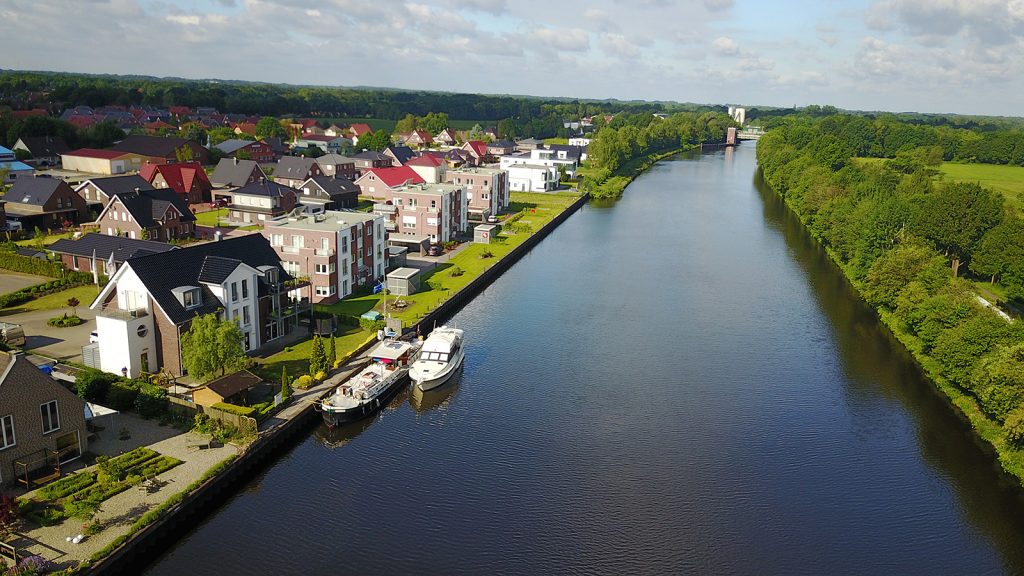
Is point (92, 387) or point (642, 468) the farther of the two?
point (92, 387)

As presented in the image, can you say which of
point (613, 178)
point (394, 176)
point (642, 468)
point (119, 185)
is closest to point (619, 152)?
point (613, 178)

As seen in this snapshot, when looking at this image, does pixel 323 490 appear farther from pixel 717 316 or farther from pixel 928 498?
pixel 717 316

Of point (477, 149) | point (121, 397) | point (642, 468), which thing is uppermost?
point (477, 149)

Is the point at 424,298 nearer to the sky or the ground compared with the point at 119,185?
nearer to the ground

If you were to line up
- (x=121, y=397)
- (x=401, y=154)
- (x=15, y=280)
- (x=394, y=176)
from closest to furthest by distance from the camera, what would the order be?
(x=121, y=397)
(x=15, y=280)
(x=394, y=176)
(x=401, y=154)

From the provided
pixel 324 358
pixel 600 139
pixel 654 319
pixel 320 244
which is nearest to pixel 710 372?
pixel 654 319

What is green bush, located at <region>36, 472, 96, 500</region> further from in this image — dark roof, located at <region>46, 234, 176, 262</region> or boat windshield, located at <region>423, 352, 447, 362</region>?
dark roof, located at <region>46, 234, 176, 262</region>

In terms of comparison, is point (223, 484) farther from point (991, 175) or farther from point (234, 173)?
point (991, 175)

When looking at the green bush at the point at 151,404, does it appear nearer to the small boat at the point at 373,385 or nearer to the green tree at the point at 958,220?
the small boat at the point at 373,385
